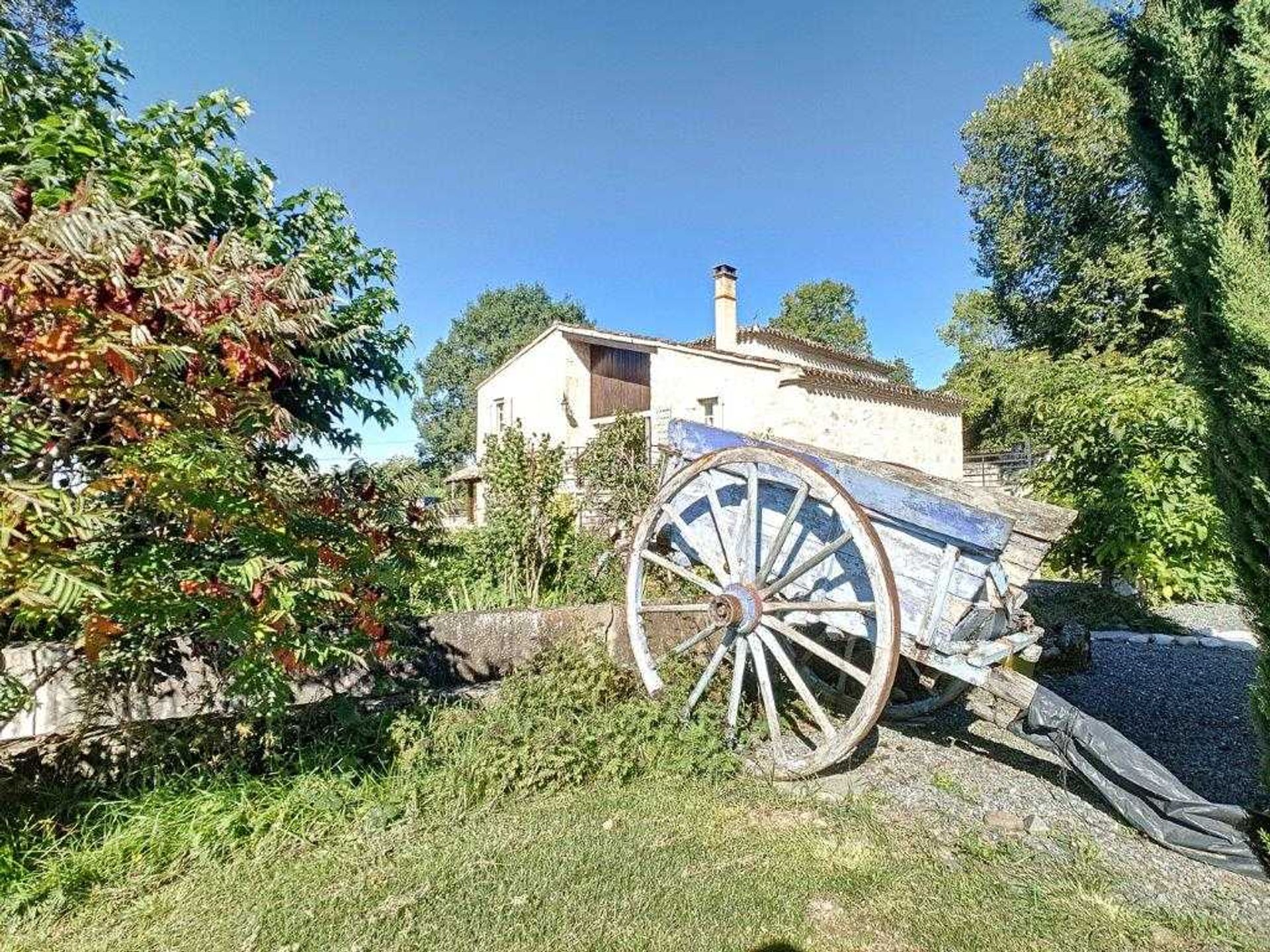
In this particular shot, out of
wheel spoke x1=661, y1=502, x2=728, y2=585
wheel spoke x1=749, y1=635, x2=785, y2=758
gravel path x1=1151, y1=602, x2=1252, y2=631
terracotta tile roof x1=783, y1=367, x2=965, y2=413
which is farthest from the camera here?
terracotta tile roof x1=783, y1=367, x2=965, y2=413

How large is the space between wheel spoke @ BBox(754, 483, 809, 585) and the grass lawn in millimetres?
1262

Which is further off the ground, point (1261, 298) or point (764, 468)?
point (1261, 298)

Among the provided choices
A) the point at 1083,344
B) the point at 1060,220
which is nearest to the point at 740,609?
the point at 1083,344

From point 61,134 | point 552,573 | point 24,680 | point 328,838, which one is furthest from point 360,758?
point 552,573

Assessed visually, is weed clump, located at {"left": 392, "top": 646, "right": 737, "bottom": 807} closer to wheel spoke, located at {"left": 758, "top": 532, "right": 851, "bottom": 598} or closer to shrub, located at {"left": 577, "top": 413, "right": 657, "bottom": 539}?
wheel spoke, located at {"left": 758, "top": 532, "right": 851, "bottom": 598}

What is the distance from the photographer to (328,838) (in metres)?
2.88

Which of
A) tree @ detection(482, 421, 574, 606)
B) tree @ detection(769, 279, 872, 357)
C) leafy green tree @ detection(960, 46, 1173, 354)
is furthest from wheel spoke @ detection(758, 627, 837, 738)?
tree @ detection(769, 279, 872, 357)

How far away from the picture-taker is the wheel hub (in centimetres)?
373

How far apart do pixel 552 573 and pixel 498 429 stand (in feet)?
50.3

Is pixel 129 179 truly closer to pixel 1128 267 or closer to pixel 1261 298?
pixel 1261 298

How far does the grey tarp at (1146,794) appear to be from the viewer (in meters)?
2.68

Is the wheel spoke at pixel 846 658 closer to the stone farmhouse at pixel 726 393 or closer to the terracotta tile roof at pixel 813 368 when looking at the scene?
the stone farmhouse at pixel 726 393

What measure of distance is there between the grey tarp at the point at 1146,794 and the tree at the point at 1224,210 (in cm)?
44

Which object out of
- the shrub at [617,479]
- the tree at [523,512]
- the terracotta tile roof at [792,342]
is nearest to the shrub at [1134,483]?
the shrub at [617,479]
